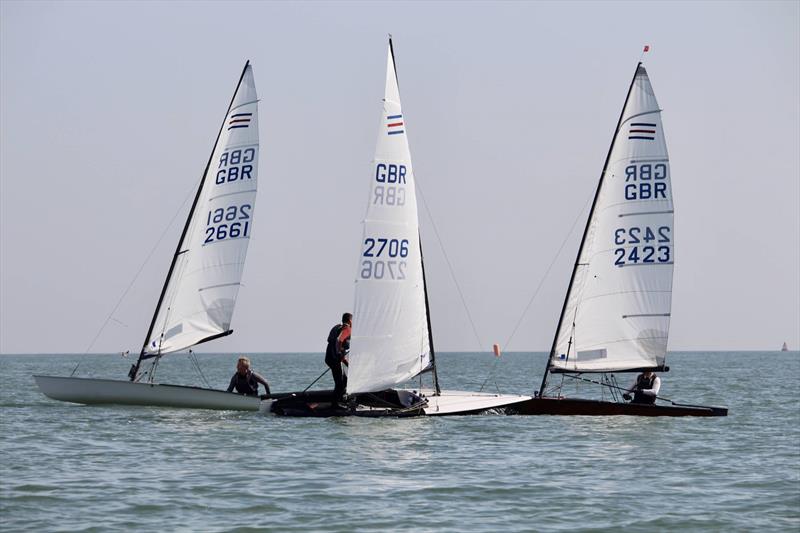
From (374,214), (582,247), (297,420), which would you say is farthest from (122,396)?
(582,247)

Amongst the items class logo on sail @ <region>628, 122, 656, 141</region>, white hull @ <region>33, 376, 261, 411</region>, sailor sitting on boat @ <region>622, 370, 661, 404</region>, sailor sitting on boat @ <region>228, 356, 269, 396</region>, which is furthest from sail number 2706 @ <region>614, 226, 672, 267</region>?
white hull @ <region>33, 376, 261, 411</region>

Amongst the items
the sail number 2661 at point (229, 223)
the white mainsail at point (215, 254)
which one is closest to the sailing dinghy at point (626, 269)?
the white mainsail at point (215, 254)

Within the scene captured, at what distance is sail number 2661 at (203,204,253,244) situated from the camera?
30.0 meters

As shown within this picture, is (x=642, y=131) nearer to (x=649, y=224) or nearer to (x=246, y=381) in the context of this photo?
(x=649, y=224)

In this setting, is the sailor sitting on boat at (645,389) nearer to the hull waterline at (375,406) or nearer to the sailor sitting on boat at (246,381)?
the hull waterline at (375,406)

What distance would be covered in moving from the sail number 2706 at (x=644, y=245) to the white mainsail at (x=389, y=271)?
15.3ft

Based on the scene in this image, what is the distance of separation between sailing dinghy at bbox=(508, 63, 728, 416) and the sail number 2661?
7930 mm

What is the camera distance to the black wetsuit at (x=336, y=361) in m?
26.2

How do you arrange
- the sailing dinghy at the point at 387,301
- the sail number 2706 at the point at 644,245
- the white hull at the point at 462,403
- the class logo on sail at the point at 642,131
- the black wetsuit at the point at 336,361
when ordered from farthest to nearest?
the class logo on sail at the point at 642,131 → the sail number 2706 at the point at 644,245 → the white hull at the point at 462,403 → the black wetsuit at the point at 336,361 → the sailing dinghy at the point at 387,301

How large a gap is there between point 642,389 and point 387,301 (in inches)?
240

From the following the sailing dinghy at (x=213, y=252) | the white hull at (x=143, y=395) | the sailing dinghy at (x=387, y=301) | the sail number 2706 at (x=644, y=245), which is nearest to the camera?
the sailing dinghy at (x=387, y=301)

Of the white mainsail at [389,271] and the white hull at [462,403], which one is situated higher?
the white mainsail at [389,271]

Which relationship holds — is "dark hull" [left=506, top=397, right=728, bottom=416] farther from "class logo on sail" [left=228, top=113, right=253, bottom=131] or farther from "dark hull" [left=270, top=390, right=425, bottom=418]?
"class logo on sail" [left=228, top=113, right=253, bottom=131]

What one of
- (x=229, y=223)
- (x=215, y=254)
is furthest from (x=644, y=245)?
(x=215, y=254)
